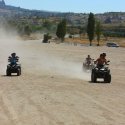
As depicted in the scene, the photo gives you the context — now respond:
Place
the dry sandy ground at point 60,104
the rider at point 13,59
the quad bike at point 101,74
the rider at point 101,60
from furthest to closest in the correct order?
the rider at point 13,59 < the rider at point 101,60 < the quad bike at point 101,74 < the dry sandy ground at point 60,104

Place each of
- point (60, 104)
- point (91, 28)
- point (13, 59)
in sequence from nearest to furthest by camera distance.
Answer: point (60, 104) → point (13, 59) → point (91, 28)

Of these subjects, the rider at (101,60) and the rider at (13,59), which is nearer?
the rider at (101,60)

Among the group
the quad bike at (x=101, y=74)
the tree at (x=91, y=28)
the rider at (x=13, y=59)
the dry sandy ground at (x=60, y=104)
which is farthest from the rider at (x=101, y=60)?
the tree at (x=91, y=28)

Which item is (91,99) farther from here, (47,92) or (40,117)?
(40,117)

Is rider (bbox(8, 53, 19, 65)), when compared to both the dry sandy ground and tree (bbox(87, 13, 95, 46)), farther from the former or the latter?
tree (bbox(87, 13, 95, 46))

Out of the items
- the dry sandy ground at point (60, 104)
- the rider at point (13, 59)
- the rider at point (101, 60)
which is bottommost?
the dry sandy ground at point (60, 104)

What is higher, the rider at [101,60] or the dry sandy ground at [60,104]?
the rider at [101,60]

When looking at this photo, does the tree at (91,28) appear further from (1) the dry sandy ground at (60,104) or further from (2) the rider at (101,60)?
(1) the dry sandy ground at (60,104)

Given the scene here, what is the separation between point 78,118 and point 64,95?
694 cm

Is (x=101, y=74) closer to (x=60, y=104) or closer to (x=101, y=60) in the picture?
(x=101, y=60)

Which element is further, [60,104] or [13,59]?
[13,59]

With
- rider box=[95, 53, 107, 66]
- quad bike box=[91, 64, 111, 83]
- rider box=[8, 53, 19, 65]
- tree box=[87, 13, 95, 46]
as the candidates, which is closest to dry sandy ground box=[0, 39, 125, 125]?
quad bike box=[91, 64, 111, 83]

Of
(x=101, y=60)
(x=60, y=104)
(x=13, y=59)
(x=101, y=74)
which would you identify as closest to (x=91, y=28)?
(x=13, y=59)

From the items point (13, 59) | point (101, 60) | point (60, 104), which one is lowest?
point (60, 104)
